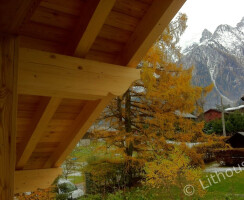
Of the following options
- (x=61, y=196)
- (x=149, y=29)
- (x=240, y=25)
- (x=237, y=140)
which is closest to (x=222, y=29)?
(x=240, y=25)

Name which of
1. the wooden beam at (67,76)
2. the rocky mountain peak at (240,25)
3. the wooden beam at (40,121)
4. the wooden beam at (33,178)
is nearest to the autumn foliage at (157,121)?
the wooden beam at (33,178)

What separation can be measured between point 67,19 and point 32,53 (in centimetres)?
33

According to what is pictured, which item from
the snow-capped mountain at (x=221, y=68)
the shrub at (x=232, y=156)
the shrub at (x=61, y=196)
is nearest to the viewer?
the shrub at (x=61, y=196)

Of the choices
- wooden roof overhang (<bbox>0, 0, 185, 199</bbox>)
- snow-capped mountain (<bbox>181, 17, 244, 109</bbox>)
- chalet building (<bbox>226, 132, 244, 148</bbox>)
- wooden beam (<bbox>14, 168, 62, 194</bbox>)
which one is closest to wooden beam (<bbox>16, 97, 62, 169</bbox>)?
wooden roof overhang (<bbox>0, 0, 185, 199</bbox>)

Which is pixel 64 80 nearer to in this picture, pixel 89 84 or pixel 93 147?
pixel 89 84

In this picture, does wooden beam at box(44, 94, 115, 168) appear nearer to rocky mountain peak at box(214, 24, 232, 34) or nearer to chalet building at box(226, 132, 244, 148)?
chalet building at box(226, 132, 244, 148)

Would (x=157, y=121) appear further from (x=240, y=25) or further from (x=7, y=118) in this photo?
(x=240, y=25)

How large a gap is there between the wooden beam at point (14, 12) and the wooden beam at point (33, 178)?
5.90 feet

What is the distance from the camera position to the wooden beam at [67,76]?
1262 millimetres

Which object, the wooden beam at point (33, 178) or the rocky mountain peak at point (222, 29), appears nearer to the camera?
the wooden beam at point (33, 178)

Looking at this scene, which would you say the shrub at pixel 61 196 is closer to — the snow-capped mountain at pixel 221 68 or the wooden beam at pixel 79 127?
the wooden beam at pixel 79 127

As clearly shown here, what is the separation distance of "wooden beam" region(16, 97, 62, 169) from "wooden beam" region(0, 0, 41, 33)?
752 millimetres

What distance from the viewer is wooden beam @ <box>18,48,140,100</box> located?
1.26 m

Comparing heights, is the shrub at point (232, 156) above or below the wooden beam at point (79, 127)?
below
